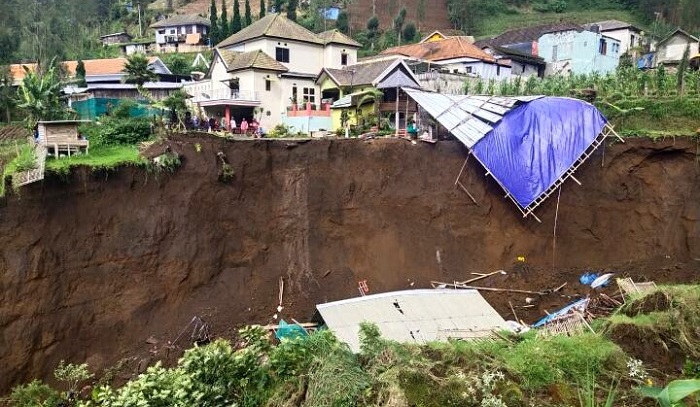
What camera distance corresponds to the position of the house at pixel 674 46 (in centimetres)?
3775

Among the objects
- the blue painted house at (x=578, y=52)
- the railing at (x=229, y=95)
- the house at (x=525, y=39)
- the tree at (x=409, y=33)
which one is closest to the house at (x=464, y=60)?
the house at (x=525, y=39)

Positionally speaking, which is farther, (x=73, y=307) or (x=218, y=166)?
(x=218, y=166)

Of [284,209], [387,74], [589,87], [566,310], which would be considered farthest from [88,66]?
[566,310]

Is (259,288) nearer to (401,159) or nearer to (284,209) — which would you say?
(284,209)

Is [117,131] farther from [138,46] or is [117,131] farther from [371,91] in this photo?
[138,46]

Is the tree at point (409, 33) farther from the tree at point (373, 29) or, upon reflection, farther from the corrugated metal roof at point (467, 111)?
the corrugated metal roof at point (467, 111)

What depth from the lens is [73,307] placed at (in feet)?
51.1

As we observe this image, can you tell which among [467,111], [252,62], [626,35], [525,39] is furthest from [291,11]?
[467,111]

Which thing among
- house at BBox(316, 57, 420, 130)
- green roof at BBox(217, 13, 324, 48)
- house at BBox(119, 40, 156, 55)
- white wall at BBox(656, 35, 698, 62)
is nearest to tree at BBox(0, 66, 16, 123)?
green roof at BBox(217, 13, 324, 48)

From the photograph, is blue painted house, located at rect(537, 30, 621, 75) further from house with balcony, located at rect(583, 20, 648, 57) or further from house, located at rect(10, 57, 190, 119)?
house, located at rect(10, 57, 190, 119)

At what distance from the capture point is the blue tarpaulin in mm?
19500

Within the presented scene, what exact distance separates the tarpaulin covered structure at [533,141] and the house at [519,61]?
18.3m

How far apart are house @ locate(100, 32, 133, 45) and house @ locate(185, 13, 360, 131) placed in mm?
34277

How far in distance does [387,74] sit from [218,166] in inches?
430
